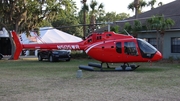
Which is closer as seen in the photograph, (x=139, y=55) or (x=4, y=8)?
(x=139, y=55)

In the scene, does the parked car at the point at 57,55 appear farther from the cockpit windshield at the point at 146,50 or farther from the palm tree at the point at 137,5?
the cockpit windshield at the point at 146,50

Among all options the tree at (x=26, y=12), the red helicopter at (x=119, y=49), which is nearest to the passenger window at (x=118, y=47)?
the red helicopter at (x=119, y=49)

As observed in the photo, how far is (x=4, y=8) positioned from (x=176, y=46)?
1844 cm

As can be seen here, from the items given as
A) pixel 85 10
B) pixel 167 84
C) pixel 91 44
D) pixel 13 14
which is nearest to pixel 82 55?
pixel 85 10

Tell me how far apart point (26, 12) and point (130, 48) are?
17.9m

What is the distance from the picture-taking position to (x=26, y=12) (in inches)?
1227

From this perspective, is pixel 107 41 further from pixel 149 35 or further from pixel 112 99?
pixel 149 35

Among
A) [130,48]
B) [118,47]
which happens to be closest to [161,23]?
[130,48]

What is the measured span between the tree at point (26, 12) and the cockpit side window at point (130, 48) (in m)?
16.4

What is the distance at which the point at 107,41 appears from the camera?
17266mm

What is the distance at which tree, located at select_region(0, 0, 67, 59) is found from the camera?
100 feet

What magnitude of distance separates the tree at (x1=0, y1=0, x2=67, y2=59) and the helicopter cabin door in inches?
648

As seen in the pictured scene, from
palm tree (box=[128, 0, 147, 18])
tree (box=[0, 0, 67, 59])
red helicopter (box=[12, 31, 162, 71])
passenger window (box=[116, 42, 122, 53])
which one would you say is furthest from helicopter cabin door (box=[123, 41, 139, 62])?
tree (box=[0, 0, 67, 59])

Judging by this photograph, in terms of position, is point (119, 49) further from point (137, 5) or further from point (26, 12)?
point (26, 12)
